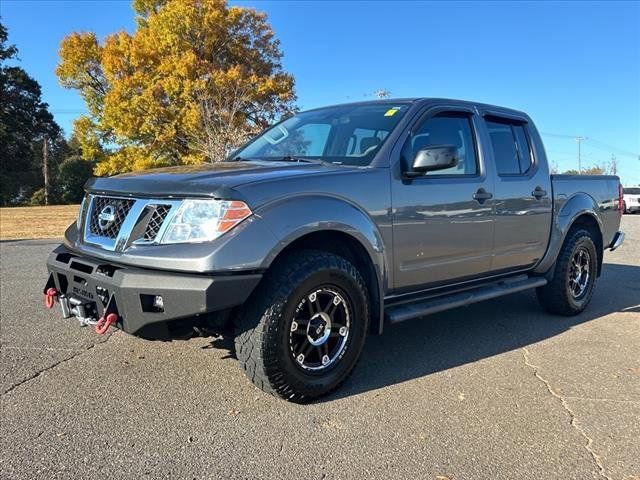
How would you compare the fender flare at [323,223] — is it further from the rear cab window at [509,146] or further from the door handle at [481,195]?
the rear cab window at [509,146]

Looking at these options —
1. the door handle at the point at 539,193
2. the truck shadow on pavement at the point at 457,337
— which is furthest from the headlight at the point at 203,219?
the door handle at the point at 539,193

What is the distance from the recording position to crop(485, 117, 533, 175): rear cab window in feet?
15.8

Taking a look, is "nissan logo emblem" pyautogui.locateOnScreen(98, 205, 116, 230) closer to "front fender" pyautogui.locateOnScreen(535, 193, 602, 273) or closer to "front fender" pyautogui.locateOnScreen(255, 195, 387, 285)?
"front fender" pyautogui.locateOnScreen(255, 195, 387, 285)

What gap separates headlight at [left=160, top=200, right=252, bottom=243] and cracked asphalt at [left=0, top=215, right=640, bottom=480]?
40.9 inches

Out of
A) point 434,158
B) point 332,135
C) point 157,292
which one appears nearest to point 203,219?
point 157,292

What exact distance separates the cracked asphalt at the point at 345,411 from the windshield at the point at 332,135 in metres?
1.53

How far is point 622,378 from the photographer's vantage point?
3.87 meters

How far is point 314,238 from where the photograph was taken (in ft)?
11.3

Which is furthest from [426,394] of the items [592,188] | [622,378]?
[592,188]

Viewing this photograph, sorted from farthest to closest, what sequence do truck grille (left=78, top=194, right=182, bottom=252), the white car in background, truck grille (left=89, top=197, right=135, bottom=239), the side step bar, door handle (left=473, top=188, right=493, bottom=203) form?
1. the white car in background
2. door handle (left=473, top=188, right=493, bottom=203)
3. the side step bar
4. truck grille (left=89, top=197, right=135, bottom=239)
5. truck grille (left=78, top=194, right=182, bottom=252)

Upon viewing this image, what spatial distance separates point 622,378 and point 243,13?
31977 mm

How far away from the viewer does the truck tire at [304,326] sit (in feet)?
10.1

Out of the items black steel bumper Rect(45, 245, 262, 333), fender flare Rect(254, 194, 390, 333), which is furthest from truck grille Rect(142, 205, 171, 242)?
fender flare Rect(254, 194, 390, 333)

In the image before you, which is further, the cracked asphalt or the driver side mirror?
the driver side mirror
